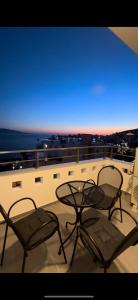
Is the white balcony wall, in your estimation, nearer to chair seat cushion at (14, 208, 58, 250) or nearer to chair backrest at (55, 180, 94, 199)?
chair backrest at (55, 180, 94, 199)

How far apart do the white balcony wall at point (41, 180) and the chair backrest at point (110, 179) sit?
66cm

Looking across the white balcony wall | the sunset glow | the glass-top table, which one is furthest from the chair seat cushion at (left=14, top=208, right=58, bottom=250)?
the sunset glow

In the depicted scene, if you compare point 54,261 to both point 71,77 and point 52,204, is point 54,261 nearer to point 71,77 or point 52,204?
point 52,204

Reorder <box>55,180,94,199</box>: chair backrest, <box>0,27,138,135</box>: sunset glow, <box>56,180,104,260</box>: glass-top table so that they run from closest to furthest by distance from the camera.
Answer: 1. <box>56,180,104,260</box>: glass-top table
2. <box>55,180,94,199</box>: chair backrest
3. <box>0,27,138,135</box>: sunset glow

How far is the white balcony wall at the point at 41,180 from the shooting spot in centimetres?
235

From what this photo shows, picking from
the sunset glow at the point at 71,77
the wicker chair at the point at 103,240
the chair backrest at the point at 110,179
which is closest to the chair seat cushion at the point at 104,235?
the wicker chair at the point at 103,240

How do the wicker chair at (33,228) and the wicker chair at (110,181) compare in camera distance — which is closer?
the wicker chair at (33,228)

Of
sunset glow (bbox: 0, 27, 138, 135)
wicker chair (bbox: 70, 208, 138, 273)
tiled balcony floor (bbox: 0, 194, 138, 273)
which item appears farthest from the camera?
sunset glow (bbox: 0, 27, 138, 135)

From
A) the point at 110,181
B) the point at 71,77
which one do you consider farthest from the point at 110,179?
the point at 71,77

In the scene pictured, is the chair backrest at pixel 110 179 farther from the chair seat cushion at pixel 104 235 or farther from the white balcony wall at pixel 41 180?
the chair seat cushion at pixel 104 235

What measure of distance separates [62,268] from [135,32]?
3.41 m

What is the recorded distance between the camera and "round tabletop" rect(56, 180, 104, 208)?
184 cm

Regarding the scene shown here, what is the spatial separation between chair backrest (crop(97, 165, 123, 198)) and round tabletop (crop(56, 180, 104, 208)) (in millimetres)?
460
